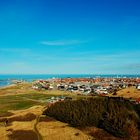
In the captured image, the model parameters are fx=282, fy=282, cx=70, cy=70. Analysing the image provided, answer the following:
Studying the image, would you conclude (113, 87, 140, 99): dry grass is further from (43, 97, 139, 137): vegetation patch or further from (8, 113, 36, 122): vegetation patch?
(8, 113, 36, 122): vegetation patch

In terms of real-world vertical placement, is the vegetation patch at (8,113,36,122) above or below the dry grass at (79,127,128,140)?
above

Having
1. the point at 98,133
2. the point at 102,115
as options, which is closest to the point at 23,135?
the point at 98,133

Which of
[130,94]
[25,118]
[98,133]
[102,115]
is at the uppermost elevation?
[130,94]

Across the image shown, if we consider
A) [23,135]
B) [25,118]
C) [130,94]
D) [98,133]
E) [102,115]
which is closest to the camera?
[23,135]

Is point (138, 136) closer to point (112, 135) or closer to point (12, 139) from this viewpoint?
point (112, 135)

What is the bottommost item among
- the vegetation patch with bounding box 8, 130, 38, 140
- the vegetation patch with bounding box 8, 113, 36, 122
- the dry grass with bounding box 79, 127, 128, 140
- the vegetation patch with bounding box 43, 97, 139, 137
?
the vegetation patch with bounding box 8, 130, 38, 140

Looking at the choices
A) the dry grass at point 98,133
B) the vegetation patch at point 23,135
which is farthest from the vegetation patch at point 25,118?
the dry grass at point 98,133

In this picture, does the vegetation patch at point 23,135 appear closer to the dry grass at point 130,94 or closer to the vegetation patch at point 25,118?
A: the vegetation patch at point 25,118

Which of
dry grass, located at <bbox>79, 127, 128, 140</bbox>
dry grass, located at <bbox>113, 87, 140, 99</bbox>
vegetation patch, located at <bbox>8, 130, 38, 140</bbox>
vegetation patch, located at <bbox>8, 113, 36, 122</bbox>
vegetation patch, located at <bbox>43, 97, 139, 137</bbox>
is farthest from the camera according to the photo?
dry grass, located at <bbox>113, 87, 140, 99</bbox>

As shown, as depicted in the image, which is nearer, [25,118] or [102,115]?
[102,115]

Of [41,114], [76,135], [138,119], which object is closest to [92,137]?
[76,135]

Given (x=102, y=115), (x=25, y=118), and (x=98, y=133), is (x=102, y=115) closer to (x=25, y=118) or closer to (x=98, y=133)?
(x=98, y=133)

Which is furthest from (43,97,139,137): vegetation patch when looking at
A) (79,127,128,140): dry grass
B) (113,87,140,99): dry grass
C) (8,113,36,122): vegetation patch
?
(113,87,140,99): dry grass
